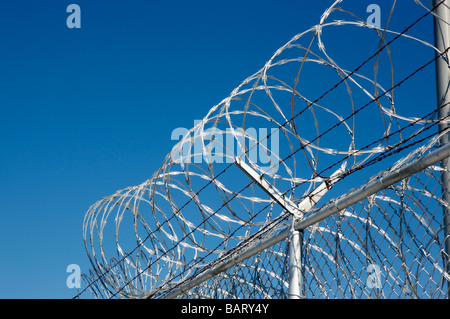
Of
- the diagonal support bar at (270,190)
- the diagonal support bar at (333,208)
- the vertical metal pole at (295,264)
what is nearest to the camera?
the diagonal support bar at (333,208)

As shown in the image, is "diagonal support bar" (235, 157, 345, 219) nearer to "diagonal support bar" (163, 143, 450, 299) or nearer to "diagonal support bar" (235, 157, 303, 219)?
"diagonal support bar" (235, 157, 303, 219)

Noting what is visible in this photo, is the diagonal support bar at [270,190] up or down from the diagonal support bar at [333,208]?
up

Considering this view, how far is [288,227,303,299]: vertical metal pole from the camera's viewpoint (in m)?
4.58

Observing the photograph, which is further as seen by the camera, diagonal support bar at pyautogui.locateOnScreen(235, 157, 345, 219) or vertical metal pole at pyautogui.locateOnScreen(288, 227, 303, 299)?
diagonal support bar at pyautogui.locateOnScreen(235, 157, 345, 219)

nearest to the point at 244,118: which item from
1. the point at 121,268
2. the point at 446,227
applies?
the point at 446,227

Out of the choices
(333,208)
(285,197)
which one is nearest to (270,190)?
(285,197)

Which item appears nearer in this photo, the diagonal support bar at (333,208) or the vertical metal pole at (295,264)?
the diagonal support bar at (333,208)

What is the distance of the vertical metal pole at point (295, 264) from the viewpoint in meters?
4.58

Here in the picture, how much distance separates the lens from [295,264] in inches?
184

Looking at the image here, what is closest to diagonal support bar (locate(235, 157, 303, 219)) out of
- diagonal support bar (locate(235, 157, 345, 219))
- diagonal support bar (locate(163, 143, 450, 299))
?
diagonal support bar (locate(235, 157, 345, 219))

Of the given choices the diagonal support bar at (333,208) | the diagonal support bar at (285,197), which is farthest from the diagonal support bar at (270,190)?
the diagonal support bar at (333,208)

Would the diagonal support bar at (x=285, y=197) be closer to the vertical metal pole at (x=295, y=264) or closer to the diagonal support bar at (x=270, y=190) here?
the diagonal support bar at (x=270, y=190)
